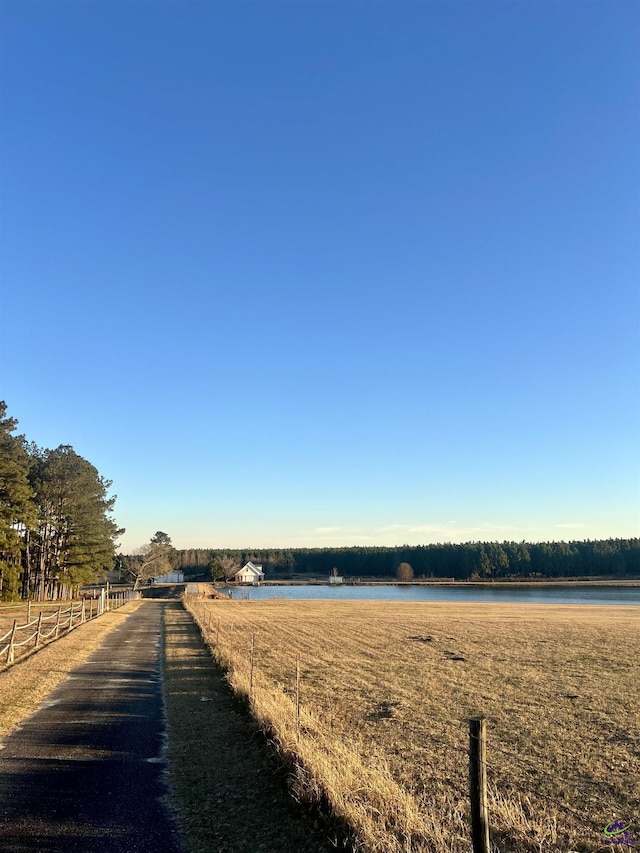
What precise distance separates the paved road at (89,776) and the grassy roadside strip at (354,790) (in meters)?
1.74

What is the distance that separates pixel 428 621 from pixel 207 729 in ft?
93.6

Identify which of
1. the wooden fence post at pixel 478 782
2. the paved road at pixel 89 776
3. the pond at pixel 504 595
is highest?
the wooden fence post at pixel 478 782

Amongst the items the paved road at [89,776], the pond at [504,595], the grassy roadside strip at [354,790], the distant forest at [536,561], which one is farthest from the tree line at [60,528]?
the distant forest at [536,561]

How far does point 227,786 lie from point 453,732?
16.8ft

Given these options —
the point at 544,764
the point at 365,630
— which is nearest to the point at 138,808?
the point at 544,764

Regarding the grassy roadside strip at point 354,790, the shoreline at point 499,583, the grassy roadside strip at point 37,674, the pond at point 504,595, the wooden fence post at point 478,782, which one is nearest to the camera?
the wooden fence post at point 478,782

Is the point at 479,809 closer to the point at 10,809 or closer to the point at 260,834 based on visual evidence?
the point at 260,834

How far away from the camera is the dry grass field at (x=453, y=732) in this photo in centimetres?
676

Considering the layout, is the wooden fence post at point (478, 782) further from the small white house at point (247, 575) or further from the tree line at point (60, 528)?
the small white house at point (247, 575)

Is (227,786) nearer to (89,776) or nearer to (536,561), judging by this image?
(89,776)

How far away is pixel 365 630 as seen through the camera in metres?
31.4

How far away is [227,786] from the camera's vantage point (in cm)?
802

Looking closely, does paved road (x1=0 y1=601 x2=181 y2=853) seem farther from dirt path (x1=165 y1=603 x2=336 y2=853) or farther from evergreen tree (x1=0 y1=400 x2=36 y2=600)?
evergreen tree (x1=0 y1=400 x2=36 y2=600)

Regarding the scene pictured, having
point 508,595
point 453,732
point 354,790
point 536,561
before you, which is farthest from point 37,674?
point 536,561
